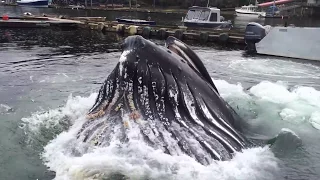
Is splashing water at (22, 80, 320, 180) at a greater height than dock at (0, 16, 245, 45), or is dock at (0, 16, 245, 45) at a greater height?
dock at (0, 16, 245, 45)

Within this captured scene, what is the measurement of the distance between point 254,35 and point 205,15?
16444 mm

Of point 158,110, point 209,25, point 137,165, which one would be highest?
point 209,25

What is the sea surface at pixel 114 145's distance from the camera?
6.24 m

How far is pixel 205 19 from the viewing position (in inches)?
1753

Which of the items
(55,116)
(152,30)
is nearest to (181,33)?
(152,30)

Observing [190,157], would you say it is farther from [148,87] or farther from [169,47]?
[169,47]

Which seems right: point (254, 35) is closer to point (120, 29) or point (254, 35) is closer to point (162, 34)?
point (162, 34)

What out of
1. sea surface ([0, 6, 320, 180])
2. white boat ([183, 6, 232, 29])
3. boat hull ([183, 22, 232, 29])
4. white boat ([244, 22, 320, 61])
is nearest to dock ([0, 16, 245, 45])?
boat hull ([183, 22, 232, 29])

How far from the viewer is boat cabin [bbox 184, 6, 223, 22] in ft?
146

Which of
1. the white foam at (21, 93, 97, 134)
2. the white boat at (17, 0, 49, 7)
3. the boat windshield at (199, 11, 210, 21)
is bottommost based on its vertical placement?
the white foam at (21, 93, 97, 134)

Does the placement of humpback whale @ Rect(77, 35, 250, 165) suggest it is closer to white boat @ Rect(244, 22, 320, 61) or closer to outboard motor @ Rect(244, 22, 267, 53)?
white boat @ Rect(244, 22, 320, 61)

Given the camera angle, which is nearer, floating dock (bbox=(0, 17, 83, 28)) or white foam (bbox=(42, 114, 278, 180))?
white foam (bbox=(42, 114, 278, 180))

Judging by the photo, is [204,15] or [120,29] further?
[204,15]

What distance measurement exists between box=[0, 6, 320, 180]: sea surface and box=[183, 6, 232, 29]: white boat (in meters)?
19.0
